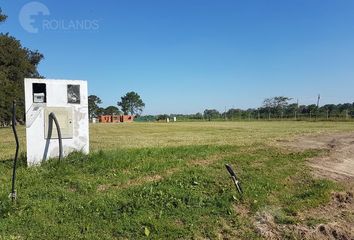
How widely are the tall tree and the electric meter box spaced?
37461 mm

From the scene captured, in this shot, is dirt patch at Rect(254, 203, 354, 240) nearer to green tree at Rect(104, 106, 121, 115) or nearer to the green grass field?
the green grass field

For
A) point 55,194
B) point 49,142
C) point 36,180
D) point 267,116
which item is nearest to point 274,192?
point 55,194

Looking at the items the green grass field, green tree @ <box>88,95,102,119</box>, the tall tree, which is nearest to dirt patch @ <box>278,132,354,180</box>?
the green grass field

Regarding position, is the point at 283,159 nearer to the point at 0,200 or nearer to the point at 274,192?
the point at 274,192

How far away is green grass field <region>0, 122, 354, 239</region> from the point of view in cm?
512

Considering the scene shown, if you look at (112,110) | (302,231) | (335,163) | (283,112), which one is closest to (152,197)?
(302,231)

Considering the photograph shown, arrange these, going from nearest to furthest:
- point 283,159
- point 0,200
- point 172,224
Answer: point 172,224 → point 0,200 → point 283,159

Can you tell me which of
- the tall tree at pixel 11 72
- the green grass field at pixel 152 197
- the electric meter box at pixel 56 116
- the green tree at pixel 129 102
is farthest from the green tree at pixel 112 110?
the green grass field at pixel 152 197

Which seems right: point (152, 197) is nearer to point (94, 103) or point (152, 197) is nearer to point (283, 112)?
point (283, 112)

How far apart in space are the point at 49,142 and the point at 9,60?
45032 millimetres

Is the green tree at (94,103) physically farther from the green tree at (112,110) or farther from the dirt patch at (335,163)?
the dirt patch at (335,163)

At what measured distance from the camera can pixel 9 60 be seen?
49094 mm

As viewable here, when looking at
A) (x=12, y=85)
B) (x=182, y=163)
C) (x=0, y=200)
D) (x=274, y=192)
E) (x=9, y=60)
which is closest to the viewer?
(x=0, y=200)

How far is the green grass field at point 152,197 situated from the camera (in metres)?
5.12
